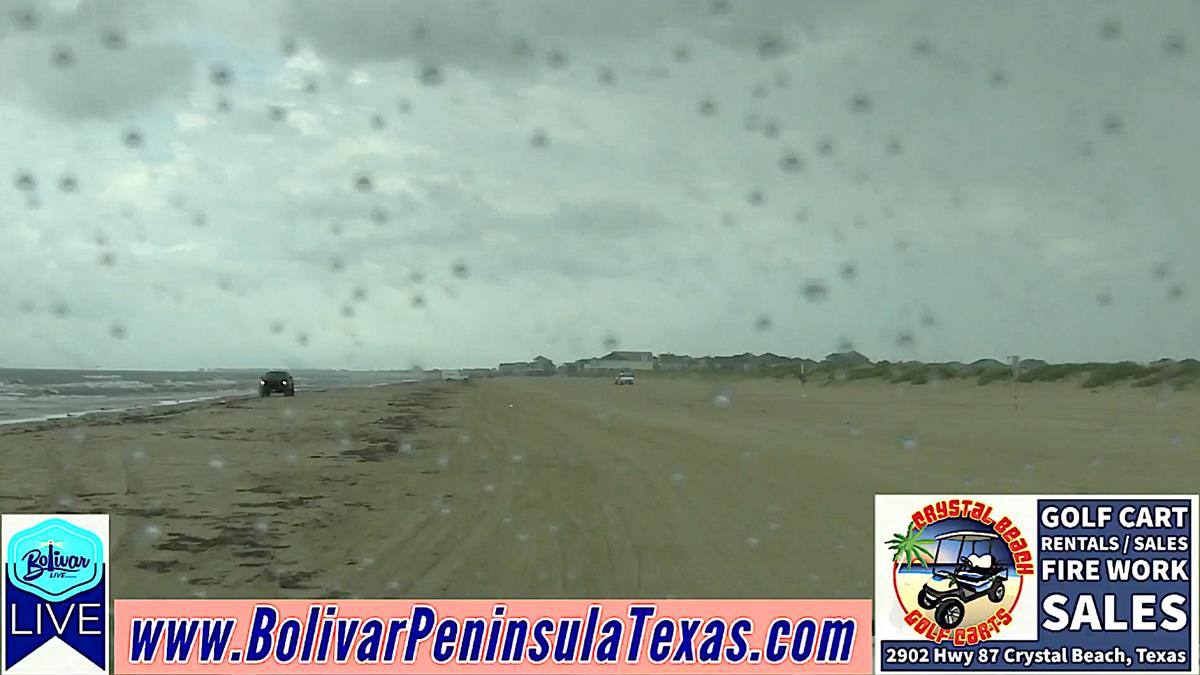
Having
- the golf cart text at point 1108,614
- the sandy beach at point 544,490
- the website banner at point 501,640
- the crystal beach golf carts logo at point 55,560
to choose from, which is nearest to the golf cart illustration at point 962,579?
the golf cart text at point 1108,614

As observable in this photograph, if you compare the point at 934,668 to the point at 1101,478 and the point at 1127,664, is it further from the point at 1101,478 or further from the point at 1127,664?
the point at 1101,478

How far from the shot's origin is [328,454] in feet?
62.7

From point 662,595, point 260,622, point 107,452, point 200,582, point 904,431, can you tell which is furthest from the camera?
point 904,431

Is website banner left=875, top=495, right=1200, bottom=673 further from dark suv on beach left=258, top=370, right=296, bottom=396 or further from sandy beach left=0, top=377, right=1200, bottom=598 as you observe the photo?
dark suv on beach left=258, top=370, right=296, bottom=396

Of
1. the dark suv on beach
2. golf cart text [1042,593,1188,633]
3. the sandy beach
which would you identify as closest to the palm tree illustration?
golf cart text [1042,593,1188,633]

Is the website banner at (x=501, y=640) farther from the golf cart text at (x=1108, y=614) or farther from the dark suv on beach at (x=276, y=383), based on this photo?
the dark suv on beach at (x=276, y=383)

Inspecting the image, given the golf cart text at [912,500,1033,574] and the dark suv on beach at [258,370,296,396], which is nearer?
the golf cart text at [912,500,1033,574]

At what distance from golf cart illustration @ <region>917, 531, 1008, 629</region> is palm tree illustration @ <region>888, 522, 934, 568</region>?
79 mm

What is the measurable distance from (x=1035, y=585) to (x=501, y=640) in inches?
134

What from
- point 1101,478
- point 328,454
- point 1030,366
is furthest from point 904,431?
point 1030,366

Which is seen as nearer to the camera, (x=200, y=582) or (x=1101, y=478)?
(x=200, y=582)

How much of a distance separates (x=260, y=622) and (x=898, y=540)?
4200 mm

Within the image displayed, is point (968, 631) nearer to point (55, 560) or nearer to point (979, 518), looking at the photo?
point (979, 518)

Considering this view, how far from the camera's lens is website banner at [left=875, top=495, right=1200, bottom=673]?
5.97m
